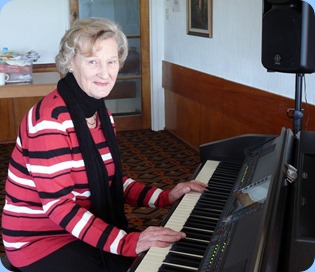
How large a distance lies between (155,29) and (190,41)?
0.92 metres

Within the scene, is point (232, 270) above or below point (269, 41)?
below

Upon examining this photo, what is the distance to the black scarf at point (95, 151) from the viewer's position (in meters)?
1.57

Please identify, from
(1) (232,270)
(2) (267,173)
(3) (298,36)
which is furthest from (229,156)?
(1) (232,270)

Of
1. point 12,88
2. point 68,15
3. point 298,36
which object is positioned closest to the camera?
point 298,36

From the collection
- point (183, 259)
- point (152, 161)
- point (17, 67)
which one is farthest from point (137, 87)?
point (183, 259)

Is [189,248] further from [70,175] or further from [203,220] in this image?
[70,175]

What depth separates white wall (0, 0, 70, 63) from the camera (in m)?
5.30

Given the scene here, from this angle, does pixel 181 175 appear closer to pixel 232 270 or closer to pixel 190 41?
pixel 190 41

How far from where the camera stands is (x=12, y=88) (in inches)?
126

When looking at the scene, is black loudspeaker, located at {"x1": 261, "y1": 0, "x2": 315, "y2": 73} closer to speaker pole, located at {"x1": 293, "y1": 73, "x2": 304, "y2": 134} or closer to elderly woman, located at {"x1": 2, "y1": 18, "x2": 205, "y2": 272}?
speaker pole, located at {"x1": 293, "y1": 73, "x2": 304, "y2": 134}

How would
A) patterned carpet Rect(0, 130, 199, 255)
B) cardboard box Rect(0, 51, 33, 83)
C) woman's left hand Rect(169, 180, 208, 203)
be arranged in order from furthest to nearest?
patterned carpet Rect(0, 130, 199, 255), cardboard box Rect(0, 51, 33, 83), woman's left hand Rect(169, 180, 208, 203)

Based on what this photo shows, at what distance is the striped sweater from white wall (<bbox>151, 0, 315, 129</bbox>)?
189 centimetres

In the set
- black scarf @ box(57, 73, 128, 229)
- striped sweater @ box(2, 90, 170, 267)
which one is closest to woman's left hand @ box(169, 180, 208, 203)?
black scarf @ box(57, 73, 128, 229)

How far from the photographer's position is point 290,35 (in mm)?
2309
